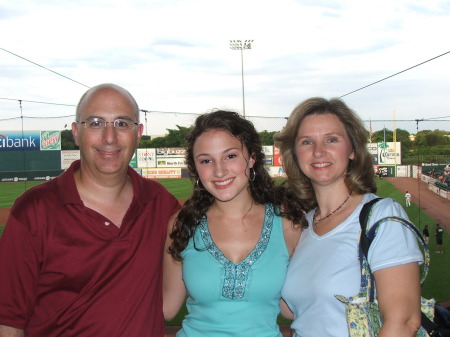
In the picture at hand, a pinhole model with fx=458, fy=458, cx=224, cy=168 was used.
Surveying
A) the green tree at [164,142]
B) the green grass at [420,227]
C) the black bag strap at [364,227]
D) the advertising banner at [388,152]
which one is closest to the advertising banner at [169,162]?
the green grass at [420,227]

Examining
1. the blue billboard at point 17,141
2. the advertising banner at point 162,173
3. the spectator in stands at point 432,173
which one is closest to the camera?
the spectator in stands at point 432,173

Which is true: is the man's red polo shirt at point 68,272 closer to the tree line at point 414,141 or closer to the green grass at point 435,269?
the green grass at point 435,269

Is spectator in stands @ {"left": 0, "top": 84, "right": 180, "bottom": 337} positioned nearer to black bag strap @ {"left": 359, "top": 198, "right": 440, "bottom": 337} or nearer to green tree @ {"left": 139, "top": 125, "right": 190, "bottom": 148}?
black bag strap @ {"left": 359, "top": 198, "right": 440, "bottom": 337}

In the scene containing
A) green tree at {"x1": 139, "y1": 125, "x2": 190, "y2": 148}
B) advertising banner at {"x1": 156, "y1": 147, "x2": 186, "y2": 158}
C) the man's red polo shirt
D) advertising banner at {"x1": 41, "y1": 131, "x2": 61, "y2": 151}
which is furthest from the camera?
advertising banner at {"x1": 156, "y1": 147, "x2": 186, "y2": 158}

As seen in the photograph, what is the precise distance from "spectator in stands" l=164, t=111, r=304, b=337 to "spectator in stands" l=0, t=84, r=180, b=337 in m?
0.20

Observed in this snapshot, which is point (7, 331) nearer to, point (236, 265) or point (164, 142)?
point (236, 265)

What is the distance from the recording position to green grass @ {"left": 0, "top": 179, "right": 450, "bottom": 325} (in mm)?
9617

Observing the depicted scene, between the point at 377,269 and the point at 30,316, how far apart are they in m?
1.69

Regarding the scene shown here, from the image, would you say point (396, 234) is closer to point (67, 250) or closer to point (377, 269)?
point (377, 269)

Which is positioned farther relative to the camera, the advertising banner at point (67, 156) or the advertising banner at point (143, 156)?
the advertising banner at point (143, 156)

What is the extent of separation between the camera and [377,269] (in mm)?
1872

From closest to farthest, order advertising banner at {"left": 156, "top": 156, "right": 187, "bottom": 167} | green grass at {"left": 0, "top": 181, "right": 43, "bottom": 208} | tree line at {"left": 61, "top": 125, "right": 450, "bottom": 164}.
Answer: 1. tree line at {"left": 61, "top": 125, "right": 450, "bottom": 164}
2. green grass at {"left": 0, "top": 181, "right": 43, "bottom": 208}
3. advertising banner at {"left": 156, "top": 156, "right": 187, "bottom": 167}

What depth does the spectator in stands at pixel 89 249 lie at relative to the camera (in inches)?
87.4

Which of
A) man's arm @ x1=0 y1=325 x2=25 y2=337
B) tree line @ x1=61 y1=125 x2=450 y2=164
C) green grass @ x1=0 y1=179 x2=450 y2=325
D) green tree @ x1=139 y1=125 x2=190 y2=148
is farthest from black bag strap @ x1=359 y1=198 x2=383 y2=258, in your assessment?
green tree @ x1=139 y1=125 x2=190 y2=148
